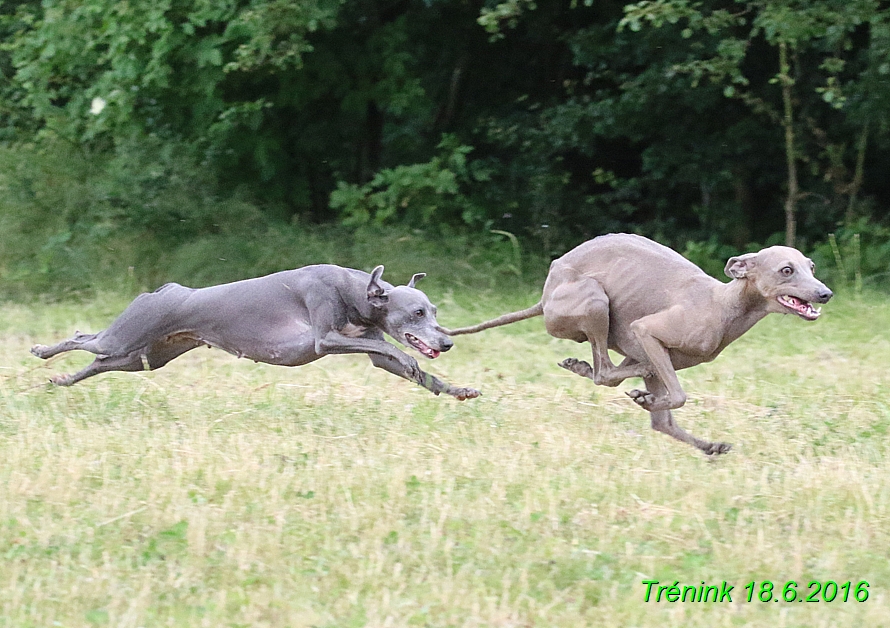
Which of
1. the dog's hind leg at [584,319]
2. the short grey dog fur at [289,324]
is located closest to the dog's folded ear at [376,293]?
the short grey dog fur at [289,324]

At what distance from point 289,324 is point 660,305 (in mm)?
2040

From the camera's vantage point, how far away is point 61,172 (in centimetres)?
1582

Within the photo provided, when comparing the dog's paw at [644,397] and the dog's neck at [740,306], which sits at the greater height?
the dog's neck at [740,306]

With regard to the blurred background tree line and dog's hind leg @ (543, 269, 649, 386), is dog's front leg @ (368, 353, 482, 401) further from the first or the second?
the blurred background tree line

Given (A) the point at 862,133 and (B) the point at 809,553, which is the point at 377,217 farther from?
(B) the point at 809,553

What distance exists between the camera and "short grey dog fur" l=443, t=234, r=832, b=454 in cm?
632

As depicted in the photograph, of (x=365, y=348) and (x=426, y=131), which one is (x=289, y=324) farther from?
(x=426, y=131)

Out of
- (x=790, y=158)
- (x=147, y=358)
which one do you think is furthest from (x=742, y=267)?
(x=790, y=158)

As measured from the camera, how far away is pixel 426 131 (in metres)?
17.3

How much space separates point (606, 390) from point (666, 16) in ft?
17.3

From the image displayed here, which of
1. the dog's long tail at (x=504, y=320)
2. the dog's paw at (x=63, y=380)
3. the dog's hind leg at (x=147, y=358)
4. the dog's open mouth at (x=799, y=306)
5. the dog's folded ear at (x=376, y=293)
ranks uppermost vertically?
the dog's open mouth at (x=799, y=306)

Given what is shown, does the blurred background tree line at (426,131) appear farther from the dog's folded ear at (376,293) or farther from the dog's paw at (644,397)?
the dog's paw at (644,397)

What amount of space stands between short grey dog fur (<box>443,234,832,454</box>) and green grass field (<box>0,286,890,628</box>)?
15.8 inches

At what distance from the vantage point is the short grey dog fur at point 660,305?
632 cm
